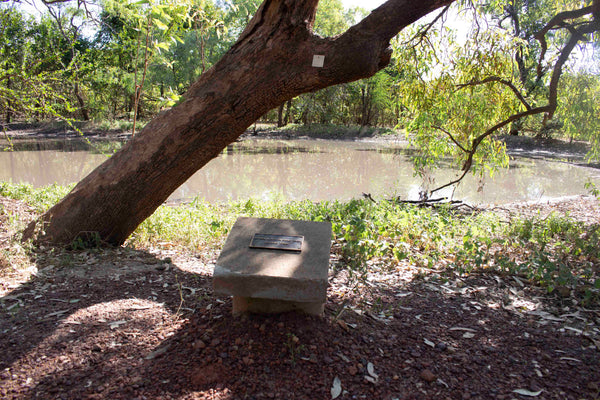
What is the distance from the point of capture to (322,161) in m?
15.4

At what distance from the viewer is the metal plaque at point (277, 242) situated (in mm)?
2541

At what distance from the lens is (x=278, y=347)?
88.8 inches

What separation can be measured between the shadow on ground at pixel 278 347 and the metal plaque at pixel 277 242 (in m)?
0.43

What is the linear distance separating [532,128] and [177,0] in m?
23.1

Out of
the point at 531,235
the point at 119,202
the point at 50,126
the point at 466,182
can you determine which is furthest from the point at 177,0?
the point at 50,126

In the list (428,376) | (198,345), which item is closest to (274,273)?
(198,345)

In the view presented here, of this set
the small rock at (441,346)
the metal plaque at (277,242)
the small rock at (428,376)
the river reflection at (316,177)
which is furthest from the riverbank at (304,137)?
the metal plaque at (277,242)

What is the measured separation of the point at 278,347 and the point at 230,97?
2088 mm

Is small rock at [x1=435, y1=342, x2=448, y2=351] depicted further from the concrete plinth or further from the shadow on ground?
the concrete plinth

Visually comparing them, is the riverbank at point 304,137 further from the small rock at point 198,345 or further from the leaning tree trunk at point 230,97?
the small rock at point 198,345

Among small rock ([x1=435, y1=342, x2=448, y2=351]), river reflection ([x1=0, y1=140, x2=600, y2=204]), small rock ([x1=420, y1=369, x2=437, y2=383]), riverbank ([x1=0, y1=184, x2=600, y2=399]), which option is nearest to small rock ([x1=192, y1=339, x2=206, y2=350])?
riverbank ([x1=0, y1=184, x2=600, y2=399])

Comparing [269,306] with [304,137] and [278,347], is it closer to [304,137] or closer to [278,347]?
[278,347]

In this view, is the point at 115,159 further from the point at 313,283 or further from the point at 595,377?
the point at 595,377

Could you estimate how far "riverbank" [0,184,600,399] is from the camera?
2.07 m
